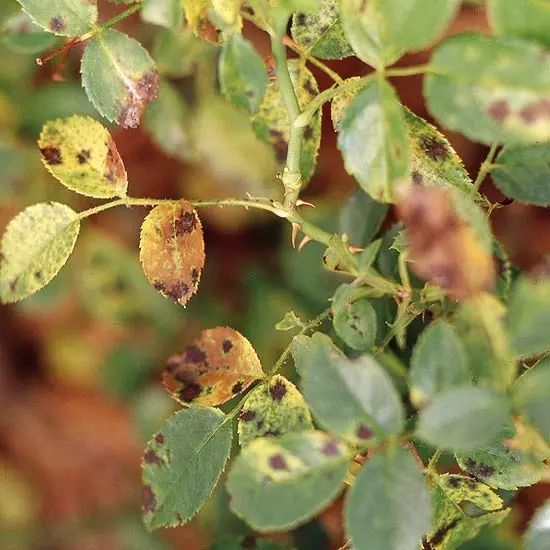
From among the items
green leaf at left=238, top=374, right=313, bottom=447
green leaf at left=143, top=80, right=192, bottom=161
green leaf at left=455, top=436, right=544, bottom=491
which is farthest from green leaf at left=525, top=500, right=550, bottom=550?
green leaf at left=143, top=80, right=192, bottom=161

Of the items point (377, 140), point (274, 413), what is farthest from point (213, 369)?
point (377, 140)

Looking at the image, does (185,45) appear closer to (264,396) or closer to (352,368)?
(264,396)

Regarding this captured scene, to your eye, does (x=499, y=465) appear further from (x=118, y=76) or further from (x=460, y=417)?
(x=118, y=76)

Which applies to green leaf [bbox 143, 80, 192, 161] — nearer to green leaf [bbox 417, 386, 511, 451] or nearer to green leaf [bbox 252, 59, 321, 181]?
green leaf [bbox 252, 59, 321, 181]

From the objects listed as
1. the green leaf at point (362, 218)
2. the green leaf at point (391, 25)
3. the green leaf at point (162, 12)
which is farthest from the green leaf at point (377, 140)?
the green leaf at point (362, 218)

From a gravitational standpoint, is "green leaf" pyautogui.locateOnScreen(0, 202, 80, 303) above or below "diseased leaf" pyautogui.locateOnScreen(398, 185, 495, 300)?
below

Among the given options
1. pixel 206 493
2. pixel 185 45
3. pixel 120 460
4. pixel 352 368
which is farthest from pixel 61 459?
pixel 352 368

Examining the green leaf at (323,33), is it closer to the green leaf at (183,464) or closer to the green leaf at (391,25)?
the green leaf at (391,25)

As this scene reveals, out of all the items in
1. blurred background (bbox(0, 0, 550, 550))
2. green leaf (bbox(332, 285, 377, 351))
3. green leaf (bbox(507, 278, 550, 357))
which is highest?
green leaf (bbox(507, 278, 550, 357))
